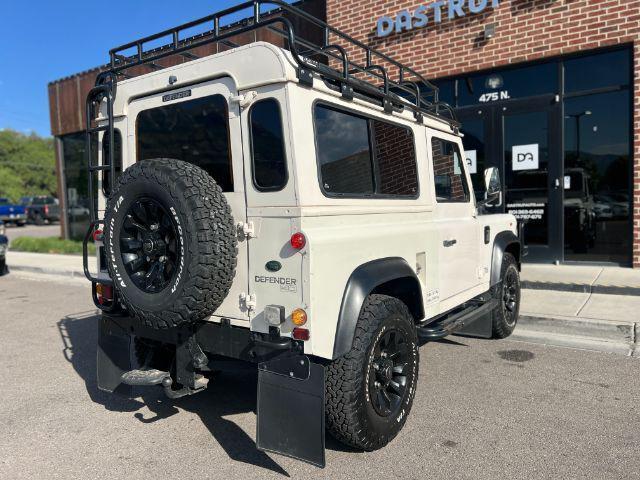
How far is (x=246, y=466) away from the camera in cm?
297

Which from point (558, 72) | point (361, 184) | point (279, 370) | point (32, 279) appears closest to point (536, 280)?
point (558, 72)

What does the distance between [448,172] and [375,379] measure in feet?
7.17

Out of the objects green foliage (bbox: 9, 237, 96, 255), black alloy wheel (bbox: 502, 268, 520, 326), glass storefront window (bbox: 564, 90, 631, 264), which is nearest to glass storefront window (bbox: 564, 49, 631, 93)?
glass storefront window (bbox: 564, 90, 631, 264)

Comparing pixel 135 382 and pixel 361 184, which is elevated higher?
pixel 361 184

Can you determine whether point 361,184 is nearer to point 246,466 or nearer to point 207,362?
point 207,362

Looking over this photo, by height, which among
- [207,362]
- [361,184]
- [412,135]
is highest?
[412,135]

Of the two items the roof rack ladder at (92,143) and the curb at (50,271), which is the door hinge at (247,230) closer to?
the roof rack ladder at (92,143)

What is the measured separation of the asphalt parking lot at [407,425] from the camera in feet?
9.60

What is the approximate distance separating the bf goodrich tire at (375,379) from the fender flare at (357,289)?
0.12m

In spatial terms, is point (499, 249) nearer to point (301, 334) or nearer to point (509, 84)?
point (301, 334)

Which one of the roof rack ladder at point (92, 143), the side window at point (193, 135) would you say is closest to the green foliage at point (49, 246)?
the roof rack ladder at point (92, 143)

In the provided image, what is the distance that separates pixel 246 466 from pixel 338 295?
115 centimetres

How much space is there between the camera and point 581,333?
18.1ft

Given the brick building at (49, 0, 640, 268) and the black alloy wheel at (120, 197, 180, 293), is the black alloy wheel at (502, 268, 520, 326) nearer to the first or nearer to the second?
the brick building at (49, 0, 640, 268)
